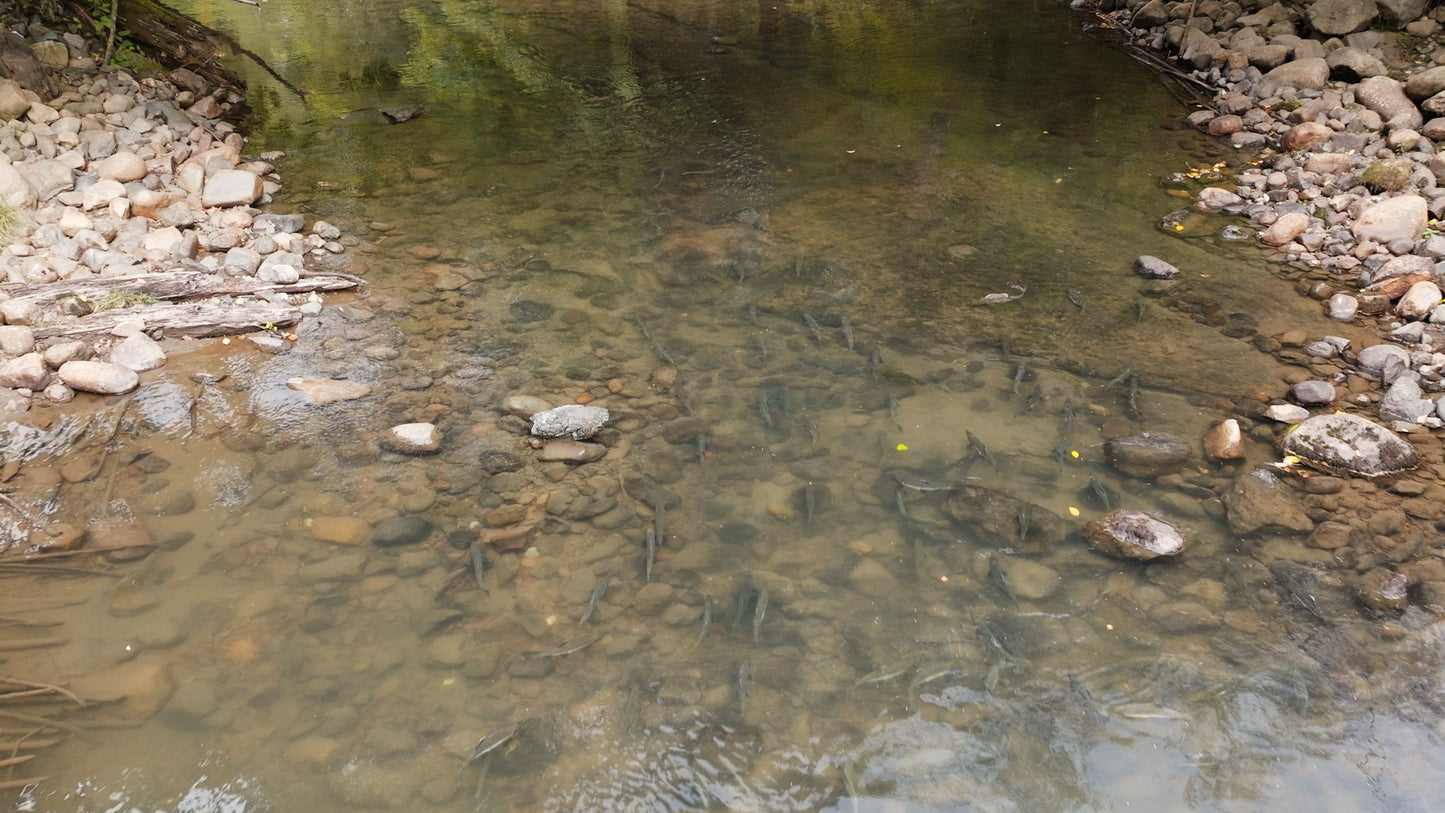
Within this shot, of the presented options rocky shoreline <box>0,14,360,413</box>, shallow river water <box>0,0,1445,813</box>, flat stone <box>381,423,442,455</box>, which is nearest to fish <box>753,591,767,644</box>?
shallow river water <box>0,0,1445,813</box>

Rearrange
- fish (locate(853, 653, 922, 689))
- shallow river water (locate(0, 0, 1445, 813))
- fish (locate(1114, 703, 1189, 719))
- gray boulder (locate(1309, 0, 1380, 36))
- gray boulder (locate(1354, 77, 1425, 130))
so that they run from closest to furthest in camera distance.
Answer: shallow river water (locate(0, 0, 1445, 813)) < fish (locate(1114, 703, 1189, 719)) < fish (locate(853, 653, 922, 689)) < gray boulder (locate(1354, 77, 1425, 130)) < gray boulder (locate(1309, 0, 1380, 36))

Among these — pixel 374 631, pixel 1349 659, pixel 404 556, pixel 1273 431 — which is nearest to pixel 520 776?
pixel 374 631

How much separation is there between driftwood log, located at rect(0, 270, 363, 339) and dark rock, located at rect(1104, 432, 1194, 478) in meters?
4.90

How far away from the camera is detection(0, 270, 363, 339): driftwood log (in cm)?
489

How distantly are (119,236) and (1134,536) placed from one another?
644 cm

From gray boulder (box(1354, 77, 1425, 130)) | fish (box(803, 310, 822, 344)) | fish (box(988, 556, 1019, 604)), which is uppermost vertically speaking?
gray boulder (box(1354, 77, 1425, 130))

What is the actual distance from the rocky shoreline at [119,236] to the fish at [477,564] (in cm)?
233

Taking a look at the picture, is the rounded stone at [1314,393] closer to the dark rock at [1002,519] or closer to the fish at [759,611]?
the dark rock at [1002,519]

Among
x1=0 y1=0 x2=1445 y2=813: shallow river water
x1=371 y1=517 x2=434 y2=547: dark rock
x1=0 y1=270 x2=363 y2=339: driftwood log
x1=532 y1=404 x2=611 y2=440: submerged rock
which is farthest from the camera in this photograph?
x1=0 y1=270 x2=363 y2=339: driftwood log

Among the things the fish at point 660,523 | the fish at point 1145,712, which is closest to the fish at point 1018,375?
the fish at point 1145,712

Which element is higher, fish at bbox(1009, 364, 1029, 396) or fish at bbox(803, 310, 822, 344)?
fish at bbox(1009, 364, 1029, 396)

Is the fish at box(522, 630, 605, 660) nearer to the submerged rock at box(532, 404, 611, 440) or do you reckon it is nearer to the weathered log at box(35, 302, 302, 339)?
the submerged rock at box(532, 404, 611, 440)

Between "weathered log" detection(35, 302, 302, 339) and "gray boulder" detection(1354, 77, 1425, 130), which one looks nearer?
"weathered log" detection(35, 302, 302, 339)

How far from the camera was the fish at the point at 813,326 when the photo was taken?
16.8 ft
